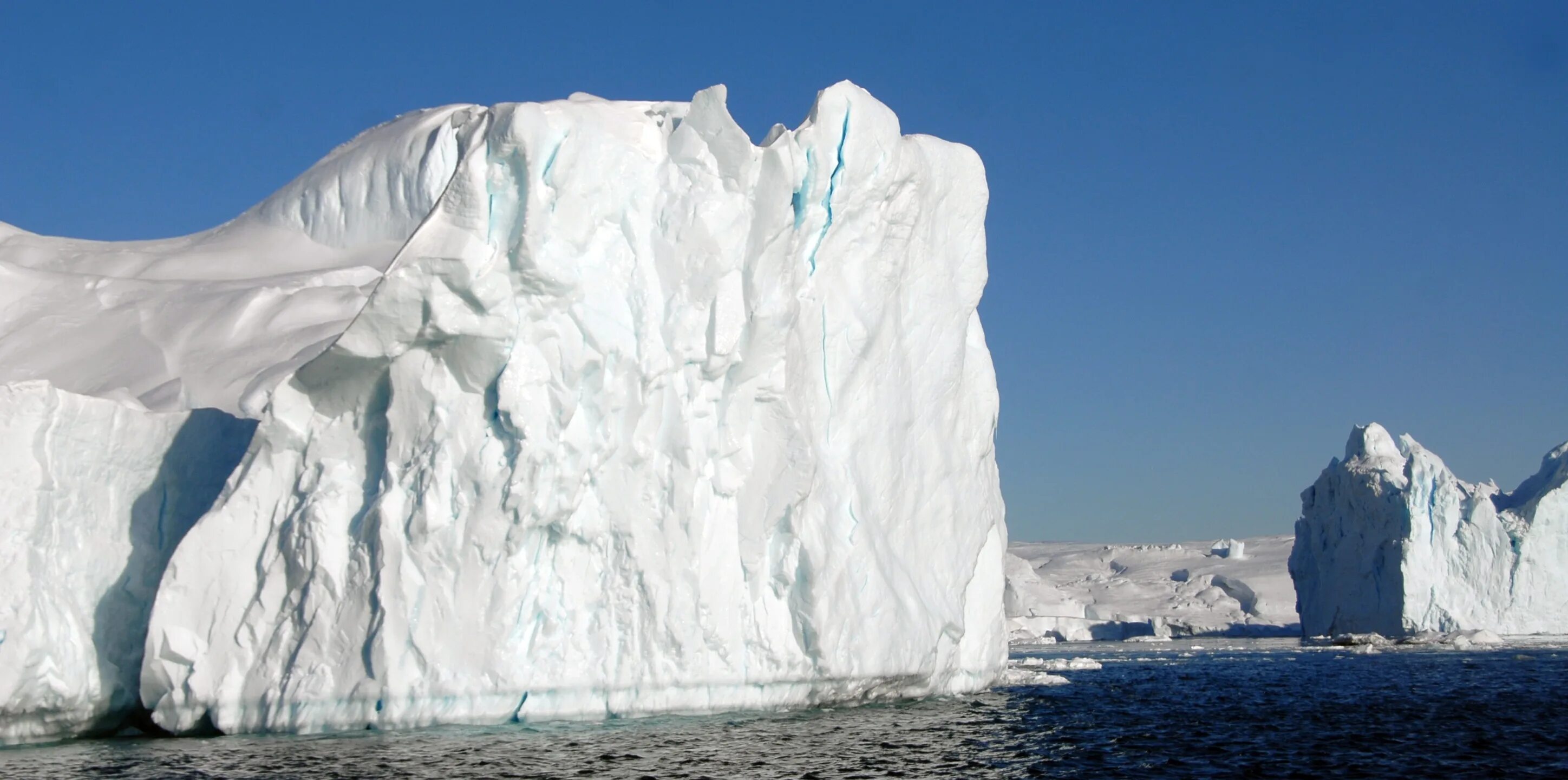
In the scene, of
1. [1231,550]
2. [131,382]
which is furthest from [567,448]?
[1231,550]

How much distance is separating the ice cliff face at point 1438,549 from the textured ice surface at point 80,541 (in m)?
35.3

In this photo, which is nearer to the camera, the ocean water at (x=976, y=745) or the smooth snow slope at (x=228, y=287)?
the ocean water at (x=976, y=745)

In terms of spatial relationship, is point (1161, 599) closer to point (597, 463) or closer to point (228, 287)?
point (228, 287)

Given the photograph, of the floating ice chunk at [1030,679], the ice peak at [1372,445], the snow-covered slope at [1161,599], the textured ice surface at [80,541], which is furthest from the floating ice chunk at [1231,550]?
the textured ice surface at [80,541]

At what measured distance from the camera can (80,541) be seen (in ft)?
49.6

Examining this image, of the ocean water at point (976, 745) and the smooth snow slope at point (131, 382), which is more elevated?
the smooth snow slope at point (131, 382)

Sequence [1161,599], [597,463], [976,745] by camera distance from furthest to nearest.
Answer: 1. [1161,599]
2. [597,463]
3. [976,745]

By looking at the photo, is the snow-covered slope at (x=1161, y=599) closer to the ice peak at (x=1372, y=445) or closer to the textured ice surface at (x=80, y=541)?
the ice peak at (x=1372, y=445)

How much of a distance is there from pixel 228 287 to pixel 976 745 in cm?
1404

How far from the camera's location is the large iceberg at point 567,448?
1471cm

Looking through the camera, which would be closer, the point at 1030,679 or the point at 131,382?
the point at 131,382

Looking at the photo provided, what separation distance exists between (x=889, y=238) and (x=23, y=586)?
11.6 meters

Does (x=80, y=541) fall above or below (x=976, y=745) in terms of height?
above

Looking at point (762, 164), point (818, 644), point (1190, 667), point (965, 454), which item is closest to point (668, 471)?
point (818, 644)
